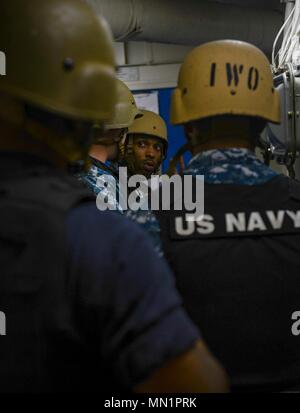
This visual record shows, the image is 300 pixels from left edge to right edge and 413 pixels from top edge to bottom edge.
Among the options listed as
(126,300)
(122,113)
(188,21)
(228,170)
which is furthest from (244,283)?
(188,21)

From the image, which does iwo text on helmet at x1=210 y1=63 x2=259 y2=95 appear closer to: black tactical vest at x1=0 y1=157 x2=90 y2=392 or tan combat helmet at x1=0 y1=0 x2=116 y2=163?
tan combat helmet at x1=0 y1=0 x2=116 y2=163

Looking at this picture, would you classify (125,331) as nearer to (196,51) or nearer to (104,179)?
(196,51)

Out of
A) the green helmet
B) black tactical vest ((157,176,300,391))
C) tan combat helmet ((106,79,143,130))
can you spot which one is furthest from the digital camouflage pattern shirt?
tan combat helmet ((106,79,143,130))

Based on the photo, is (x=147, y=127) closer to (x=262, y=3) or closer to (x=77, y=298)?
(x=262, y=3)

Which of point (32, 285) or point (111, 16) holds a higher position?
point (111, 16)

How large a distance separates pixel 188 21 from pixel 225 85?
272cm

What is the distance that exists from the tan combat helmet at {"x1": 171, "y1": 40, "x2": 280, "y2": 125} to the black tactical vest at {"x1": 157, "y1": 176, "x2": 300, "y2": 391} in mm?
233

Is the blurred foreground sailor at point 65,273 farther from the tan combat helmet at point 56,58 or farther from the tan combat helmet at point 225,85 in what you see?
the tan combat helmet at point 225,85

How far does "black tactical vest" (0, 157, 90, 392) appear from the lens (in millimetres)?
720

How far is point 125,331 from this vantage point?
70 centimetres

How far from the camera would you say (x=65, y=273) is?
720mm
